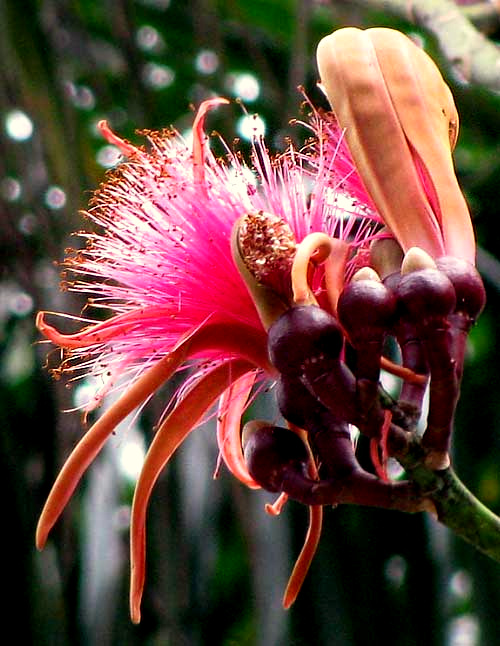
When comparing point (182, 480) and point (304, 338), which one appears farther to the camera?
point (182, 480)

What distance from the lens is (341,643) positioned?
1.72 meters

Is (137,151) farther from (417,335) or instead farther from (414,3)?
(414,3)

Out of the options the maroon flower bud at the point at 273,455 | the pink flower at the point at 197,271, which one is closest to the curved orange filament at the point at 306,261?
the pink flower at the point at 197,271

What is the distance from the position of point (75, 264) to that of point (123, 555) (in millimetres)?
1018

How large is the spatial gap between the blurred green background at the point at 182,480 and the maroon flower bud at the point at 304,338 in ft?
2.78

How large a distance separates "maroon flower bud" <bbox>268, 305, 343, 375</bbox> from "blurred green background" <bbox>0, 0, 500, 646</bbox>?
848 millimetres

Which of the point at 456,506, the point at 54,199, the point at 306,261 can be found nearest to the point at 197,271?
the point at 306,261

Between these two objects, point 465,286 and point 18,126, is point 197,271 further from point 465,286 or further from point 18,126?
point 18,126

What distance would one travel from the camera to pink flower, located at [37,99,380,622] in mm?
776

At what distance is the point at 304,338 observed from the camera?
2.40 ft

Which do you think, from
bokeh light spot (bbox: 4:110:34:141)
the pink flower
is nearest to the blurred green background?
bokeh light spot (bbox: 4:110:34:141)

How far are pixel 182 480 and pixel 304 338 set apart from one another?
1.09 m

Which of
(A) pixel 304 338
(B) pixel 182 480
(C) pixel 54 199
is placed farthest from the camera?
Result: (C) pixel 54 199

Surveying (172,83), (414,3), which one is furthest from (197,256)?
(172,83)
